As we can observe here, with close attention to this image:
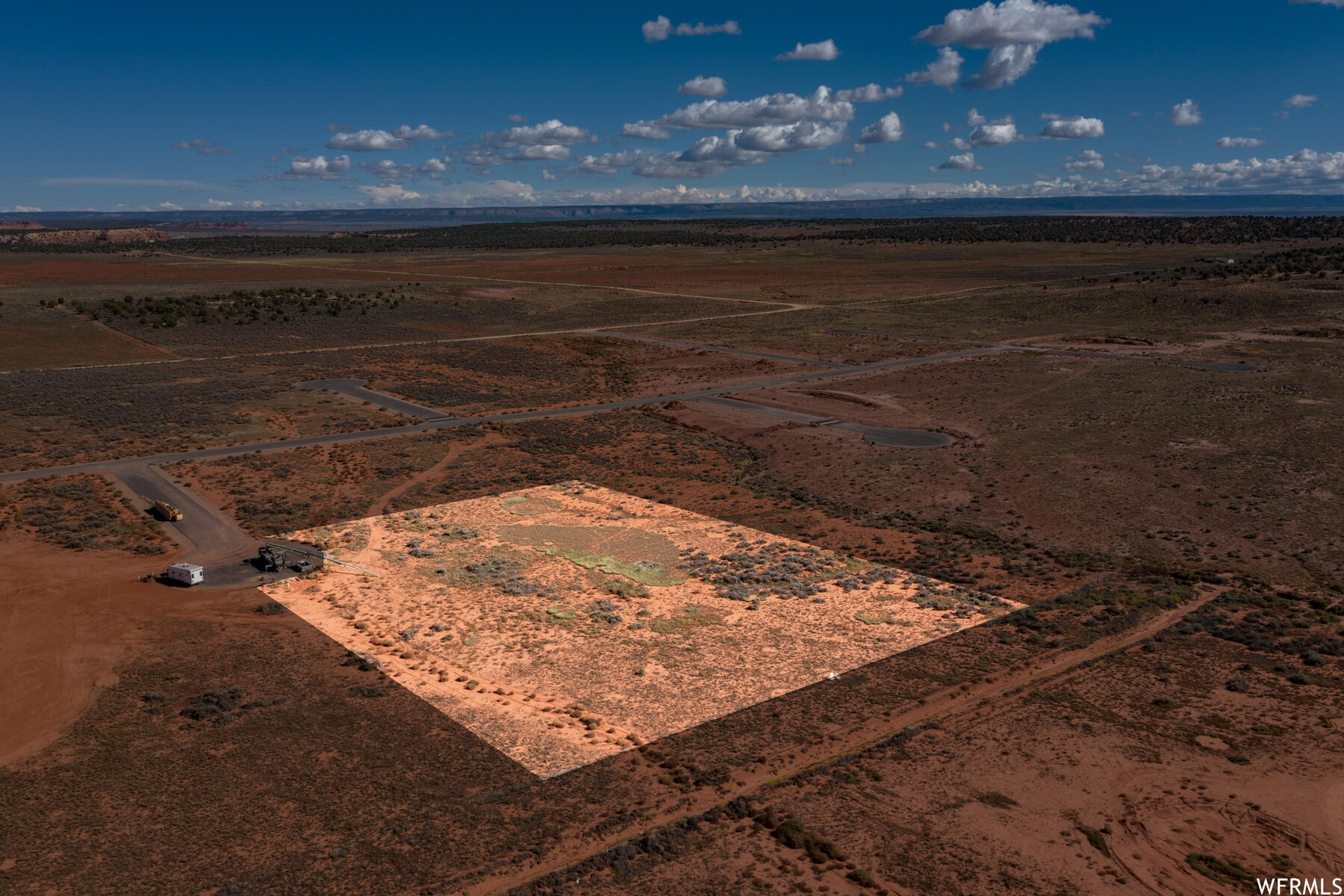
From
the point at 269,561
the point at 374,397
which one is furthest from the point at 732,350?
the point at 269,561

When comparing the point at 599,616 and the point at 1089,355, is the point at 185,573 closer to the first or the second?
the point at 599,616

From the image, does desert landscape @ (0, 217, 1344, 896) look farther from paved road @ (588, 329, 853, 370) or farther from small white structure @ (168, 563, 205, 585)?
paved road @ (588, 329, 853, 370)

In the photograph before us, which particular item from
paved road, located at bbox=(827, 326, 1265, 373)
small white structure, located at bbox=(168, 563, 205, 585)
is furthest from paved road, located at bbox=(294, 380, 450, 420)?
paved road, located at bbox=(827, 326, 1265, 373)

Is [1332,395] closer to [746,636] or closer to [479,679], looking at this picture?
[746,636]

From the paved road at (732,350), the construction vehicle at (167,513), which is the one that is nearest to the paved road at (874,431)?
the paved road at (732,350)

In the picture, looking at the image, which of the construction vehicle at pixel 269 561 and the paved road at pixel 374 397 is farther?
the paved road at pixel 374 397

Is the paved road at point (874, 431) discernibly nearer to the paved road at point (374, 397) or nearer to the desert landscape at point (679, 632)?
the desert landscape at point (679, 632)

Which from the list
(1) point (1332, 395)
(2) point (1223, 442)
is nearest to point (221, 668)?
(2) point (1223, 442)
